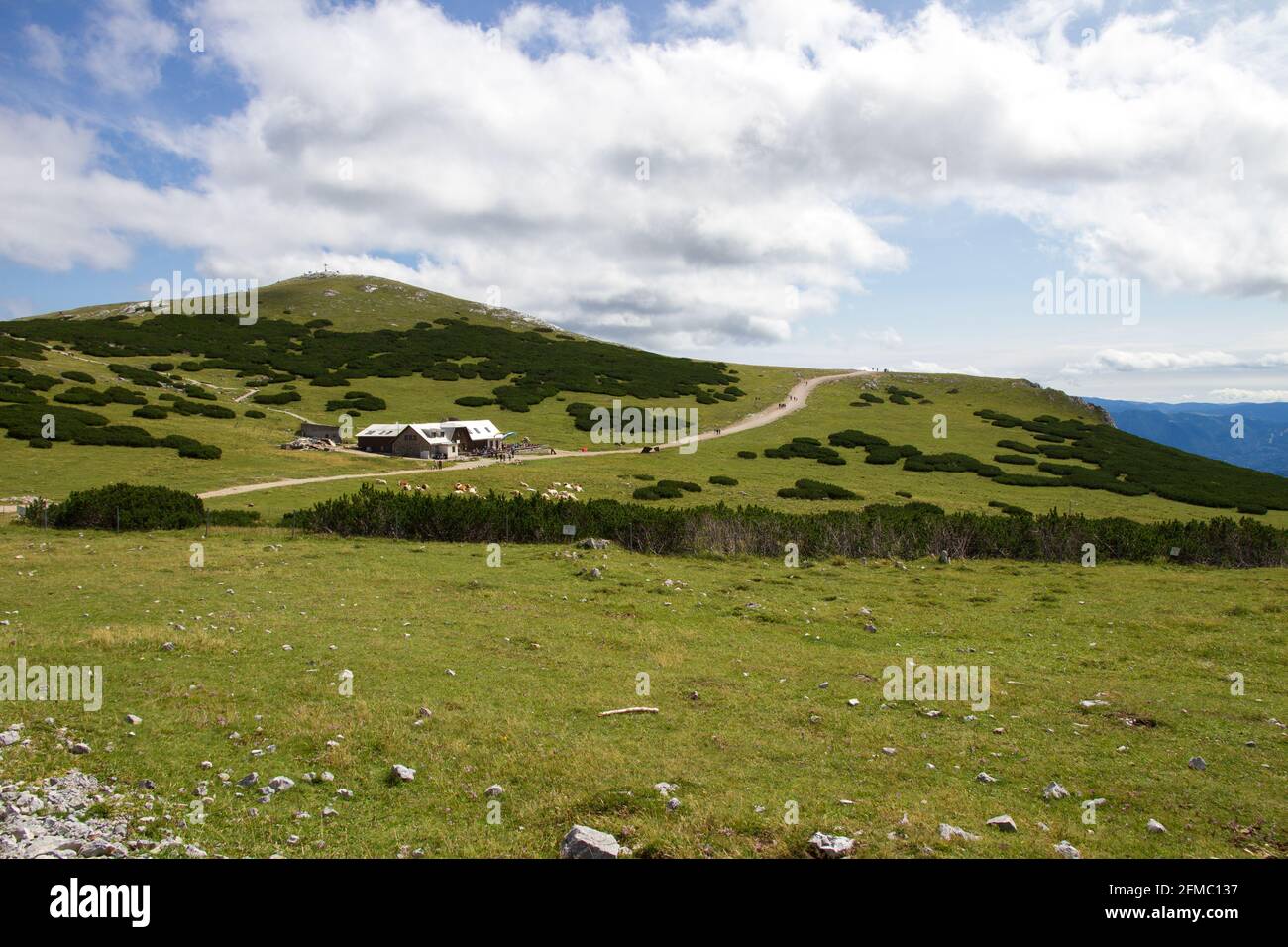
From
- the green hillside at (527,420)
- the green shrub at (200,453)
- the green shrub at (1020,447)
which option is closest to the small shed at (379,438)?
the green hillside at (527,420)

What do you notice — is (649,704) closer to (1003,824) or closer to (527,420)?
(1003,824)

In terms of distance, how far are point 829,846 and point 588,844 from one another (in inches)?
99.6

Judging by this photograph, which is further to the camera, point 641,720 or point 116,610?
point 116,610

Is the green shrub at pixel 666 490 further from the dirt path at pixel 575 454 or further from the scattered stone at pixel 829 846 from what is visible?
the scattered stone at pixel 829 846

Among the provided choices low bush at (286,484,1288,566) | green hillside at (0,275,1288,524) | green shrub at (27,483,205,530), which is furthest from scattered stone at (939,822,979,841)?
green hillside at (0,275,1288,524)

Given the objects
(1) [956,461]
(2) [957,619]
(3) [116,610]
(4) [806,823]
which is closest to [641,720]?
(4) [806,823]

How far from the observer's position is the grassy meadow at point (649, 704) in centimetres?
840

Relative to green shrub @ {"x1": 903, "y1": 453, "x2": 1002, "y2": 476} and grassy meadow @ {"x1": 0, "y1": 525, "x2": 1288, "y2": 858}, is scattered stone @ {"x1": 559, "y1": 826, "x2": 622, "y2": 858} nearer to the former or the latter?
grassy meadow @ {"x1": 0, "y1": 525, "x2": 1288, "y2": 858}

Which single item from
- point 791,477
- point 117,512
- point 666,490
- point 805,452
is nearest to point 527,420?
point 805,452

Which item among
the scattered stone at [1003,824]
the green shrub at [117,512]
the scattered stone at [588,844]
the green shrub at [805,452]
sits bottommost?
the scattered stone at [1003,824]

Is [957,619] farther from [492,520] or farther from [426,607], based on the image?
[492,520]

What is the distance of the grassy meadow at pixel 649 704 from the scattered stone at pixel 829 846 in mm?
175

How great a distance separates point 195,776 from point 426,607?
10.4 meters
